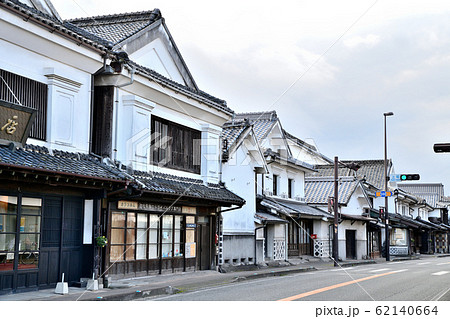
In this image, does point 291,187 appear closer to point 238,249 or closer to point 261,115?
point 261,115

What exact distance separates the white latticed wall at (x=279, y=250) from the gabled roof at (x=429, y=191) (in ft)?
171

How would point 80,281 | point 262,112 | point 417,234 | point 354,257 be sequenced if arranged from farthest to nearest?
point 417,234 → point 354,257 → point 262,112 → point 80,281

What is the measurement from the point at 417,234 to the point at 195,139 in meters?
50.1

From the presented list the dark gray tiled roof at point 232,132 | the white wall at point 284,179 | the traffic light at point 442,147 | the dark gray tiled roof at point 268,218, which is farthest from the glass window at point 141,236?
the white wall at point 284,179

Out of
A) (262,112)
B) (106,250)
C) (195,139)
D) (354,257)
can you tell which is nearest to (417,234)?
(354,257)

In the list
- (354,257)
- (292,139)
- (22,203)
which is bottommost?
(354,257)

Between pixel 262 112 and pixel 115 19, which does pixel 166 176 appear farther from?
pixel 262 112

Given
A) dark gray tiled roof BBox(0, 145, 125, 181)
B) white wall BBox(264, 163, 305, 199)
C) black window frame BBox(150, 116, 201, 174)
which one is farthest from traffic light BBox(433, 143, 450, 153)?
white wall BBox(264, 163, 305, 199)

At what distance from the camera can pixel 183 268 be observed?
2055cm

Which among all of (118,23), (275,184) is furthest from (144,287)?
(275,184)

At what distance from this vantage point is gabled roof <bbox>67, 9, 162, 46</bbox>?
1915 cm

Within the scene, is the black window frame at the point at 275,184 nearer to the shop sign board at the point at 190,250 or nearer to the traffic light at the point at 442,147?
the shop sign board at the point at 190,250

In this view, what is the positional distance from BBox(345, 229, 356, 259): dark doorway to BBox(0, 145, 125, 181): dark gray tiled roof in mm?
28784

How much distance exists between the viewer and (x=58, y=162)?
13945 millimetres
